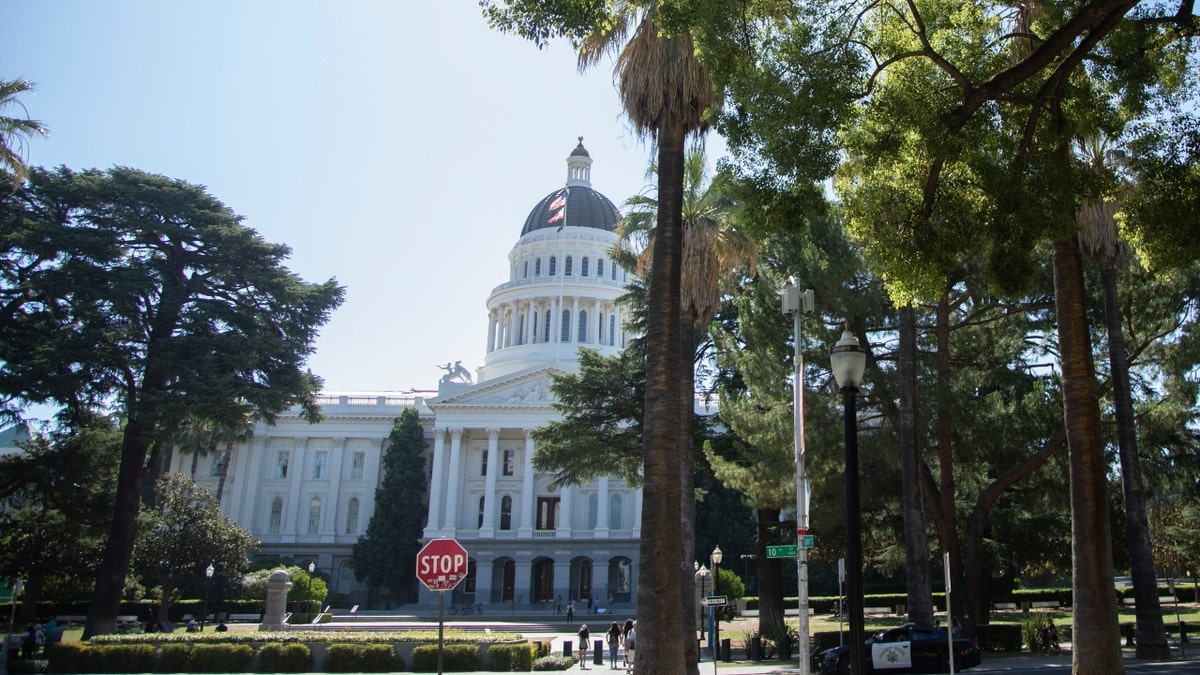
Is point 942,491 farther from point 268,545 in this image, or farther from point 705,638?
point 268,545

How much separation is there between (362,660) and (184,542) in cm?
2314

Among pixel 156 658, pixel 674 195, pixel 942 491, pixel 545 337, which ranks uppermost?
pixel 545 337

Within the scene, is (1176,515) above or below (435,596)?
above

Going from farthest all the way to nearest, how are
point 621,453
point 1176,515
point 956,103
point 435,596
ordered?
point 435,596 → point 1176,515 → point 621,453 → point 956,103

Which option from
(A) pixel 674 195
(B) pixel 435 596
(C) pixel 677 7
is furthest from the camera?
(B) pixel 435 596

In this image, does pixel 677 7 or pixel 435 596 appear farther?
pixel 435 596

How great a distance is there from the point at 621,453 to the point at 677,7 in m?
21.2

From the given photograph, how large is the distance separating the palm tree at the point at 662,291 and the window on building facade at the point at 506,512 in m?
54.1

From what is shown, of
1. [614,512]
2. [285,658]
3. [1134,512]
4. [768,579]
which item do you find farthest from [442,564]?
[614,512]

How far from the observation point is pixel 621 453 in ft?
103

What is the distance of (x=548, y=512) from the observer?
67500 mm

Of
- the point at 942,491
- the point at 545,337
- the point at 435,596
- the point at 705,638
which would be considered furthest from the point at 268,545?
the point at 942,491

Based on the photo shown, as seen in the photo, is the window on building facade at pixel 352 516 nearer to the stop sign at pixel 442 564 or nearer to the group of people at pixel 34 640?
the group of people at pixel 34 640

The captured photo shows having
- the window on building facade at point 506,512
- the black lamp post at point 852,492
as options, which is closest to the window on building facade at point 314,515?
the window on building facade at point 506,512
